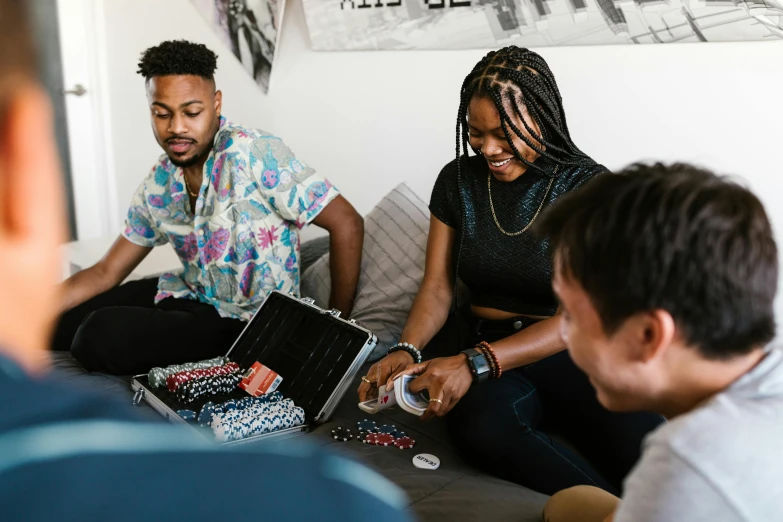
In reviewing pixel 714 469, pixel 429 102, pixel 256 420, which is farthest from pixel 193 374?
pixel 714 469

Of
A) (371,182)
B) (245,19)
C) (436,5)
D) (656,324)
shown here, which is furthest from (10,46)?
(245,19)

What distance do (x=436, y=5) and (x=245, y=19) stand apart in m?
1.02

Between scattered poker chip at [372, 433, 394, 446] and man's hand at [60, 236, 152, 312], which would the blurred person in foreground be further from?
man's hand at [60, 236, 152, 312]

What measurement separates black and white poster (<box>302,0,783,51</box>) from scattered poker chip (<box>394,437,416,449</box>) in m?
1.26

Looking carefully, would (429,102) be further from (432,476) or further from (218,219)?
(432,476)

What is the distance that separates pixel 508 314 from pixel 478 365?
25 cm

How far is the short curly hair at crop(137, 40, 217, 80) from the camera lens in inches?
87.2

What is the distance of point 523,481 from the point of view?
60.6 inches

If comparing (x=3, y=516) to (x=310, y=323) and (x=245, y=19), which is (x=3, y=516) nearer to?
(x=310, y=323)

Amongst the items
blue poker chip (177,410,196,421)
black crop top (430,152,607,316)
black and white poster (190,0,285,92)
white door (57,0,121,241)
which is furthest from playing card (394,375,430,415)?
white door (57,0,121,241)

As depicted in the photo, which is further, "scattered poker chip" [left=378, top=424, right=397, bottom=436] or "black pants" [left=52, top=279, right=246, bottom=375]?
"black pants" [left=52, top=279, right=246, bottom=375]

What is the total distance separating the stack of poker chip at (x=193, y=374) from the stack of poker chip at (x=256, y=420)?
217mm

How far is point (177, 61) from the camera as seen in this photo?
2.22 meters

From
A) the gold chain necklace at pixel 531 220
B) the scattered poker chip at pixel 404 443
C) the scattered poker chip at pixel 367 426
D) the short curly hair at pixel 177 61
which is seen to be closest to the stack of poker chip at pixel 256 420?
the scattered poker chip at pixel 367 426
